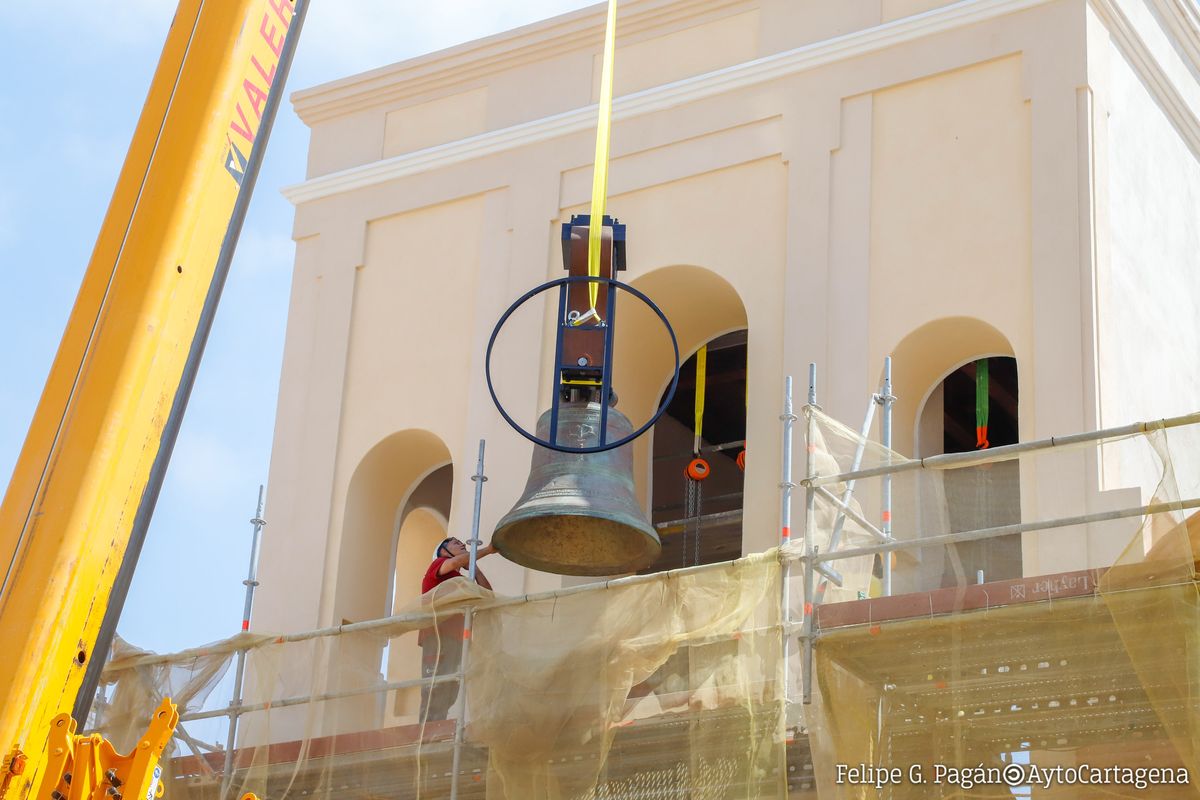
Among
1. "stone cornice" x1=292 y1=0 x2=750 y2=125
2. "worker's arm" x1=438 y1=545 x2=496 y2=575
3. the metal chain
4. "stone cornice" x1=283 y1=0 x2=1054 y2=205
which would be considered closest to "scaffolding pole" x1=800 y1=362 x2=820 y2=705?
"worker's arm" x1=438 y1=545 x2=496 y2=575

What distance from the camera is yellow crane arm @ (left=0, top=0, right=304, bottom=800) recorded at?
8945 millimetres

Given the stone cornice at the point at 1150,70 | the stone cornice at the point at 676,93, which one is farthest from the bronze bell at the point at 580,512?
the stone cornice at the point at 1150,70

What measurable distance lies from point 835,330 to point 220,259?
4.71 metres

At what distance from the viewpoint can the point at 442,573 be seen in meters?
13.3

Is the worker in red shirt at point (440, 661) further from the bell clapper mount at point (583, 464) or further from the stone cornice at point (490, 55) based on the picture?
the stone cornice at point (490, 55)

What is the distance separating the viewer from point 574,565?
1145 centimetres

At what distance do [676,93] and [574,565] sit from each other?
15.6 feet

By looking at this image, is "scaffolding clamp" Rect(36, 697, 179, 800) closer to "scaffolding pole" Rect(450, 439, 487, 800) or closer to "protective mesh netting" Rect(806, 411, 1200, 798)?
"scaffolding pole" Rect(450, 439, 487, 800)

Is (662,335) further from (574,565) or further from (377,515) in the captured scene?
Result: (574,565)

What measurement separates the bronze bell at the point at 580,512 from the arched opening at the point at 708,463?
4.79 metres

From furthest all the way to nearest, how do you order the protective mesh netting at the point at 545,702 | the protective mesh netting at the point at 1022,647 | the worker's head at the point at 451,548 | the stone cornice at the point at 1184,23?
the stone cornice at the point at 1184,23, the worker's head at the point at 451,548, the protective mesh netting at the point at 545,702, the protective mesh netting at the point at 1022,647

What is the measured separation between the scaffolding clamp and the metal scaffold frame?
292cm

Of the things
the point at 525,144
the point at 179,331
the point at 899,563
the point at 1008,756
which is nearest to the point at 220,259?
the point at 179,331

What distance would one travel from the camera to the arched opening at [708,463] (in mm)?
16891
